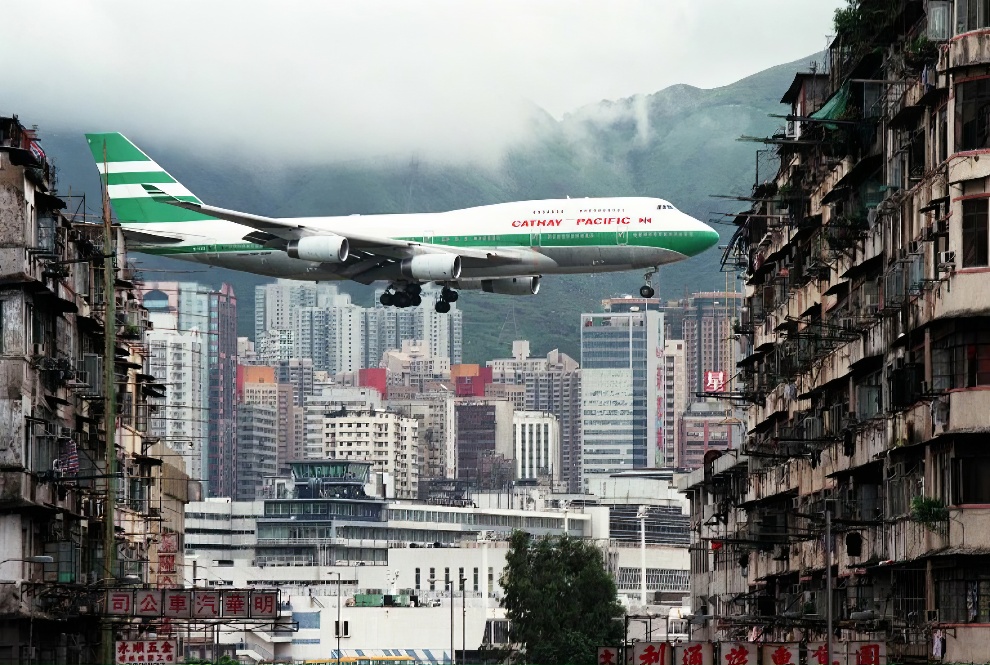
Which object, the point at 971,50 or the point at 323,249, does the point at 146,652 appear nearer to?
the point at 971,50

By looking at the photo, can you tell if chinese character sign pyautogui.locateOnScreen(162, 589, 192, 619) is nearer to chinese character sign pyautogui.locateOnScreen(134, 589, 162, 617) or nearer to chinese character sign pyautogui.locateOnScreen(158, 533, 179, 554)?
chinese character sign pyautogui.locateOnScreen(134, 589, 162, 617)

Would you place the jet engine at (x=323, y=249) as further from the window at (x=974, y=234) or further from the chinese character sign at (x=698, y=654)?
the window at (x=974, y=234)

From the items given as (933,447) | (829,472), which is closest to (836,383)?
(829,472)

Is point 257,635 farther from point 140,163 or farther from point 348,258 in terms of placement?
point 348,258

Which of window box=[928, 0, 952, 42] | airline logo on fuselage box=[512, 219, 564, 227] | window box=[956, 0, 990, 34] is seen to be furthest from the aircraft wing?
window box=[956, 0, 990, 34]

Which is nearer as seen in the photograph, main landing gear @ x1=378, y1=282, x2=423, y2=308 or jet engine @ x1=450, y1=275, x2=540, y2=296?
jet engine @ x1=450, y1=275, x2=540, y2=296
